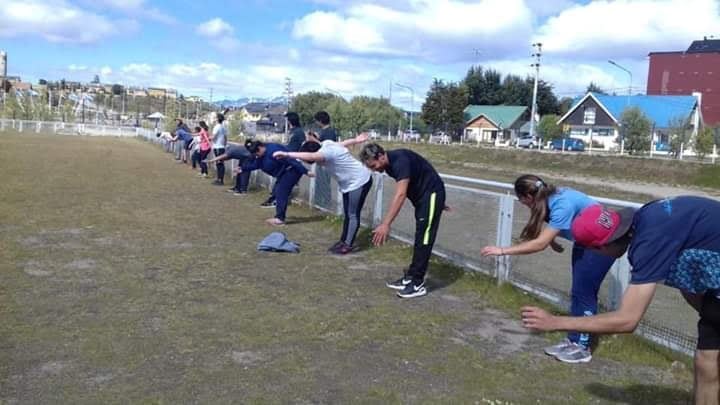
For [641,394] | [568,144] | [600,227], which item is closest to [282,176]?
[641,394]

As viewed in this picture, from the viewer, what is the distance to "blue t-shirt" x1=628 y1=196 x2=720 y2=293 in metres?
3.09

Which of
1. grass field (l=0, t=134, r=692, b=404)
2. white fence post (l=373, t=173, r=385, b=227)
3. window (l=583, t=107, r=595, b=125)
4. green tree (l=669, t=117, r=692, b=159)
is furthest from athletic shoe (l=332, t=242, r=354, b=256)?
window (l=583, t=107, r=595, b=125)

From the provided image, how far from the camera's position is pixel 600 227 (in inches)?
131

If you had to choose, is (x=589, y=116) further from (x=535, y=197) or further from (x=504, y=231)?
(x=535, y=197)

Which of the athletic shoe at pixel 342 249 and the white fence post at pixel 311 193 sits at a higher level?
the white fence post at pixel 311 193

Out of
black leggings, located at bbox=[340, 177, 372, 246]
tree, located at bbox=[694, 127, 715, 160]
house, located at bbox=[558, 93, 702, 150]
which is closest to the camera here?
black leggings, located at bbox=[340, 177, 372, 246]

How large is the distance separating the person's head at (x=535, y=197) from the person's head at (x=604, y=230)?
1.26m

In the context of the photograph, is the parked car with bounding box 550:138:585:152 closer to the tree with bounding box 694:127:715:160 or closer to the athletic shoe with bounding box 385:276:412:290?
the tree with bounding box 694:127:715:160

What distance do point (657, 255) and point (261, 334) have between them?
338 cm

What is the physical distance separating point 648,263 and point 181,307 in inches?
173

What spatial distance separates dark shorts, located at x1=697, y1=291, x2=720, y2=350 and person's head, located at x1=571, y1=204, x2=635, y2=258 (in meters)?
0.47

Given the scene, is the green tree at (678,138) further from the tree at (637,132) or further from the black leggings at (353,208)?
the black leggings at (353,208)

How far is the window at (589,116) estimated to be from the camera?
80.1 meters

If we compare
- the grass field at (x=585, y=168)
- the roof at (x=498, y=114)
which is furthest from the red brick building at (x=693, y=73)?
the grass field at (x=585, y=168)
